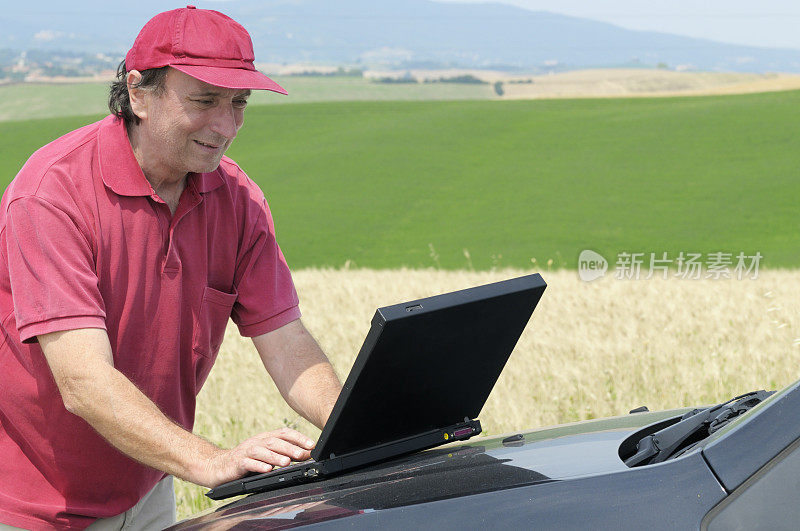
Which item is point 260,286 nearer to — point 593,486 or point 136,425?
point 136,425

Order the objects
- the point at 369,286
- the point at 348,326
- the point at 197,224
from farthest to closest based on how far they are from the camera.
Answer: the point at 369,286
the point at 348,326
the point at 197,224

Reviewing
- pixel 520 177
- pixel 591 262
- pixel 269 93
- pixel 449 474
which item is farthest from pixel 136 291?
pixel 269 93

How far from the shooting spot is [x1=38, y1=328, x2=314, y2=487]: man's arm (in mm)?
2057

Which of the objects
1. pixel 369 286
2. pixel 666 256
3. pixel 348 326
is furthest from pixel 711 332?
pixel 666 256

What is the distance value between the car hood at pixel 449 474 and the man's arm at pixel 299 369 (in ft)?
1.43

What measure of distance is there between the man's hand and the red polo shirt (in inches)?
17.5

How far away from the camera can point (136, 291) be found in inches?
93.4

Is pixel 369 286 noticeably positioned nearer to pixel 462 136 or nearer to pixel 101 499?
pixel 101 499

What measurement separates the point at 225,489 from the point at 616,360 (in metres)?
4.27

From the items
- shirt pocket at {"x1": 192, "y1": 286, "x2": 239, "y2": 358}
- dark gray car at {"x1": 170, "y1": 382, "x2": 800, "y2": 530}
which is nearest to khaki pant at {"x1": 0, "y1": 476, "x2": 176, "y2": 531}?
shirt pocket at {"x1": 192, "y1": 286, "x2": 239, "y2": 358}

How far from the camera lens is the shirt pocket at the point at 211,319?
2.56 meters

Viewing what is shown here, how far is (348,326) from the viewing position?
7.62 meters

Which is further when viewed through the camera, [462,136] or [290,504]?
Result: [462,136]

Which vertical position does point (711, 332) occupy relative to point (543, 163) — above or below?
above
